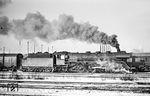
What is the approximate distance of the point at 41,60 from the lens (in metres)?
32.5

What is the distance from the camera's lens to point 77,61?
103ft

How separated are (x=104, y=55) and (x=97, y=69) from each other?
367cm

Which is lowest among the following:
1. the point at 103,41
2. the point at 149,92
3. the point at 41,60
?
the point at 149,92

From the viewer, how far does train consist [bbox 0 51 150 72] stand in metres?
29.2

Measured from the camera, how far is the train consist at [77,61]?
29.2 metres

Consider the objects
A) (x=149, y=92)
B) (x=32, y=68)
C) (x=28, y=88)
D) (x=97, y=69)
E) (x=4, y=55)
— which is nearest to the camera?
(x=149, y=92)

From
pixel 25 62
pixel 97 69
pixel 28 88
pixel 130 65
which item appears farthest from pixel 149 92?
pixel 25 62

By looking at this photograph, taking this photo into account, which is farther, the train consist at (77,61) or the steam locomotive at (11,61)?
the steam locomotive at (11,61)

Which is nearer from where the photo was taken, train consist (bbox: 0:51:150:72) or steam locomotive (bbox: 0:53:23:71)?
train consist (bbox: 0:51:150:72)

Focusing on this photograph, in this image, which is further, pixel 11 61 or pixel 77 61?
pixel 11 61

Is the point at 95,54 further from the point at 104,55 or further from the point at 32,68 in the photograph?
the point at 32,68

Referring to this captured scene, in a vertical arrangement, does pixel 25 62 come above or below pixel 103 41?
below

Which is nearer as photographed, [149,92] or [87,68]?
[149,92]

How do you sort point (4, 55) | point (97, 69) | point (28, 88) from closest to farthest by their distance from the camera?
point (28, 88) → point (97, 69) → point (4, 55)
